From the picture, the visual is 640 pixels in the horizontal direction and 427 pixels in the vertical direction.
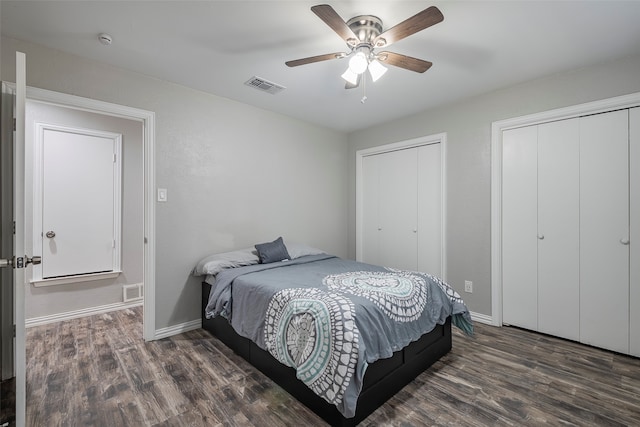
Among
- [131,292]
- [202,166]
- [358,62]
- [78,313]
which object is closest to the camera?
[358,62]

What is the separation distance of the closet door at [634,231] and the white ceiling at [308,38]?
2.07ft

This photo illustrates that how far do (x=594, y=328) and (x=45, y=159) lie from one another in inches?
220

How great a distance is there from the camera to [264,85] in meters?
2.90

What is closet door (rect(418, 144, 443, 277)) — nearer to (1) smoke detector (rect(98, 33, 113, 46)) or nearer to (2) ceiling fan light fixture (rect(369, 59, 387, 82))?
(2) ceiling fan light fixture (rect(369, 59, 387, 82))

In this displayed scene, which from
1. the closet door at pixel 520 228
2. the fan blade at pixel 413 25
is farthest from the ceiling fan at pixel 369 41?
the closet door at pixel 520 228

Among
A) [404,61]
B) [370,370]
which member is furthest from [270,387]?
[404,61]

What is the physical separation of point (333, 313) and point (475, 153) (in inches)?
100.0

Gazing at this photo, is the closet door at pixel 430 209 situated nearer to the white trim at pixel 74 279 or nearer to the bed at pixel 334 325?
the bed at pixel 334 325

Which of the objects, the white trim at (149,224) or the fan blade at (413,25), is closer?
the fan blade at (413,25)

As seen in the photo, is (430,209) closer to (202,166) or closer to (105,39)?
(202,166)

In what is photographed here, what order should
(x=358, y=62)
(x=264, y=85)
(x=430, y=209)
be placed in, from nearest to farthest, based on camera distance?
1. (x=358, y=62)
2. (x=264, y=85)
3. (x=430, y=209)

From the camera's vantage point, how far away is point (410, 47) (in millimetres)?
2258

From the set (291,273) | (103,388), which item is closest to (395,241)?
(291,273)

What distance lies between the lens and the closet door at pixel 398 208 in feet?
12.4
